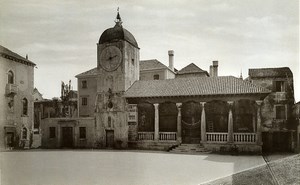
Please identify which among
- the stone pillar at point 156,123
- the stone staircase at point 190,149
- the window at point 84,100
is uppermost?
the window at point 84,100

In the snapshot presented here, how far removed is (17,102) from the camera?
12.1 metres

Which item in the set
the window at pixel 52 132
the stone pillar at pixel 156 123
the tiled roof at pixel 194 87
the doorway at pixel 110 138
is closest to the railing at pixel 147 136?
the stone pillar at pixel 156 123

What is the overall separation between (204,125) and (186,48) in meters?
8.10

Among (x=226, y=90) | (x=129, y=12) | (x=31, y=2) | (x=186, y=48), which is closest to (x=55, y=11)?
(x=31, y=2)

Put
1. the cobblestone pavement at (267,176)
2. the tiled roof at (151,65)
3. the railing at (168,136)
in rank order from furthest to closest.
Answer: the tiled roof at (151,65) < the railing at (168,136) < the cobblestone pavement at (267,176)

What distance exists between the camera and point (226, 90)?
17.3 m

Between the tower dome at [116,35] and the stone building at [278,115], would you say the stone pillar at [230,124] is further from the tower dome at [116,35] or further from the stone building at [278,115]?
the tower dome at [116,35]

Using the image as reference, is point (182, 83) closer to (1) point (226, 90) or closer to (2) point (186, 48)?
(1) point (226, 90)

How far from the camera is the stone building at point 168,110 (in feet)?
56.7

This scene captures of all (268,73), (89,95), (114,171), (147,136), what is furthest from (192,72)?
(114,171)

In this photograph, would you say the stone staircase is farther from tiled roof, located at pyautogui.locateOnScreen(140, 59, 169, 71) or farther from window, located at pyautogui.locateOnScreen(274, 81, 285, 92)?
tiled roof, located at pyautogui.locateOnScreen(140, 59, 169, 71)

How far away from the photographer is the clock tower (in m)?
19.5

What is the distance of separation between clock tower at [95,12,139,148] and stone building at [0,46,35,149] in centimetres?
535

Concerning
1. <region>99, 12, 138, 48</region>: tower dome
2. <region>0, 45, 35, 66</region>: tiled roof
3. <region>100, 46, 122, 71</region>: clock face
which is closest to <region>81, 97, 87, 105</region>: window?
<region>100, 46, 122, 71</region>: clock face
